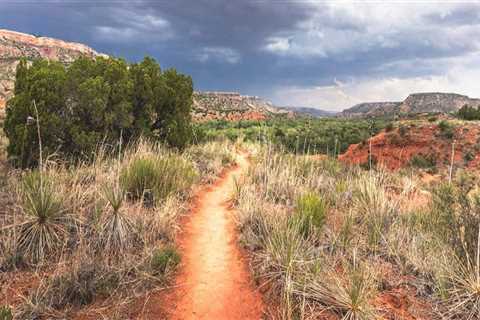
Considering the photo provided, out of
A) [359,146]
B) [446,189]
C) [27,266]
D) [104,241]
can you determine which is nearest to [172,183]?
[104,241]

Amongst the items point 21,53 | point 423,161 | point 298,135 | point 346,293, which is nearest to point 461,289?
point 346,293

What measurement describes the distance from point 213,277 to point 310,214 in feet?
5.29

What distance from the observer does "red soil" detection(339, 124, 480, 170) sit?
25312 mm

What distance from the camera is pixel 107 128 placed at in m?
8.82

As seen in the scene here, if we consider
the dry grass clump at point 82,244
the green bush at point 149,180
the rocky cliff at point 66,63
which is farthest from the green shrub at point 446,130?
the dry grass clump at point 82,244

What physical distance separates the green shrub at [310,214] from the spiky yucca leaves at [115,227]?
2.27m

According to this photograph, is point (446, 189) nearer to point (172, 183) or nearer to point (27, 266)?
point (172, 183)

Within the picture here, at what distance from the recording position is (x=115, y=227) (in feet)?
14.8

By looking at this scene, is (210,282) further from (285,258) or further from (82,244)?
(82,244)

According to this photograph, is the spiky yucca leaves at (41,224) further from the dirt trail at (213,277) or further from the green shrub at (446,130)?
the green shrub at (446,130)

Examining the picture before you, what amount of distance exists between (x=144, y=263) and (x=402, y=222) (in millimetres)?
3953

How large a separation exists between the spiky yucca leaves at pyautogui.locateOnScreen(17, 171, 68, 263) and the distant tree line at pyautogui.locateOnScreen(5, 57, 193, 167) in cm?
260

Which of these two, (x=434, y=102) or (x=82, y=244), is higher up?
(x=434, y=102)

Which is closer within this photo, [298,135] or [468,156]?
[298,135]
